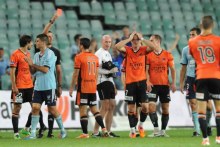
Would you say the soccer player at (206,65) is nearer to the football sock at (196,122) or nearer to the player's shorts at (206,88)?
the player's shorts at (206,88)

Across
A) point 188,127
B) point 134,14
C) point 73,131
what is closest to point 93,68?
point 73,131

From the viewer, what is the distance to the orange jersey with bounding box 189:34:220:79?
1220cm

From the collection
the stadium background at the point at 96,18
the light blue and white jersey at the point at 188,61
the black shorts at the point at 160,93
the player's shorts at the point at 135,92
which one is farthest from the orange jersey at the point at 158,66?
the stadium background at the point at 96,18

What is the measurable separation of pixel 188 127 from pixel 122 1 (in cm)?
873

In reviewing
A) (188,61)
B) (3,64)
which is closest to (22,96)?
(188,61)

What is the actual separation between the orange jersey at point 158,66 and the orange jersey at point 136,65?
68cm

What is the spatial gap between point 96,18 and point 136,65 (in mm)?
11806

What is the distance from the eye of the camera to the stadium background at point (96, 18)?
24734 mm

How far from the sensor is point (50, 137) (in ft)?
52.5

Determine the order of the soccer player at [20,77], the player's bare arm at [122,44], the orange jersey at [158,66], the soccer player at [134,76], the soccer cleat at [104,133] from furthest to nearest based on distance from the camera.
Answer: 1. the orange jersey at [158,66]
2. the soccer cleat at [104,133]
3. the soccer player at [134,76]
4. the soccer player at [20,77]
5. the player's bare arm at [122,44]

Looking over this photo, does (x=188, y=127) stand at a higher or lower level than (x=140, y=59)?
lower

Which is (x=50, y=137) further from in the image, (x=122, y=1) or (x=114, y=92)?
(x=122, y=1)

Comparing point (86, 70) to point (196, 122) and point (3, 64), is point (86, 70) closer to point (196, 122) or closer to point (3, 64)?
point (196, 122)

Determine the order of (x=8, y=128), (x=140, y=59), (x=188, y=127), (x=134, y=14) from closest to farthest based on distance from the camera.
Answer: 1. (x=140, y=59)
2. (x=8, y=128)
3. (x=188, y=127)
4. (x=134, y=14)
